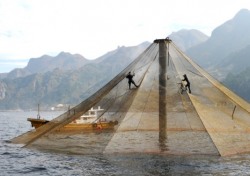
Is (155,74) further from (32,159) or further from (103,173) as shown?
(32,159)

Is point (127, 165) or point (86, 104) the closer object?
point (127, 165)

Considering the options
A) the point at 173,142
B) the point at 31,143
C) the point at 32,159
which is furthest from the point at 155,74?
the point at 32,159

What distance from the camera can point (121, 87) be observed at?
23.0 m

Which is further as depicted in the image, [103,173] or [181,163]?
[181,163]

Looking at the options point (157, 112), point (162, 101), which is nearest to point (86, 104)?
point (157, 112)

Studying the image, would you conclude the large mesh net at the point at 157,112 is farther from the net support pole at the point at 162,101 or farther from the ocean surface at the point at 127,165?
the ocean surface at the point at 127,165

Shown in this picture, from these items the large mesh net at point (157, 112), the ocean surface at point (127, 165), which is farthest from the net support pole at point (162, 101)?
the ocean surface at point (127, 165)

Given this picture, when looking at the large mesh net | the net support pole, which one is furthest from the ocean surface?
the net support pole

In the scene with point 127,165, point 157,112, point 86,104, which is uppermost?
point 86,104

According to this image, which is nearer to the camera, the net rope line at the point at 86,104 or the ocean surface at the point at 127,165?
the ocean surface at the point at 127,165

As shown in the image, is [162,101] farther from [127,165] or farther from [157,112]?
[127,165]

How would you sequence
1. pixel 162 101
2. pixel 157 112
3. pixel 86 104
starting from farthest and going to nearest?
pixel 86 104 → pixel 157 112 → pixel 162 101

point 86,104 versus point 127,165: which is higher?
point 86,104

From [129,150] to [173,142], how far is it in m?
2.63
